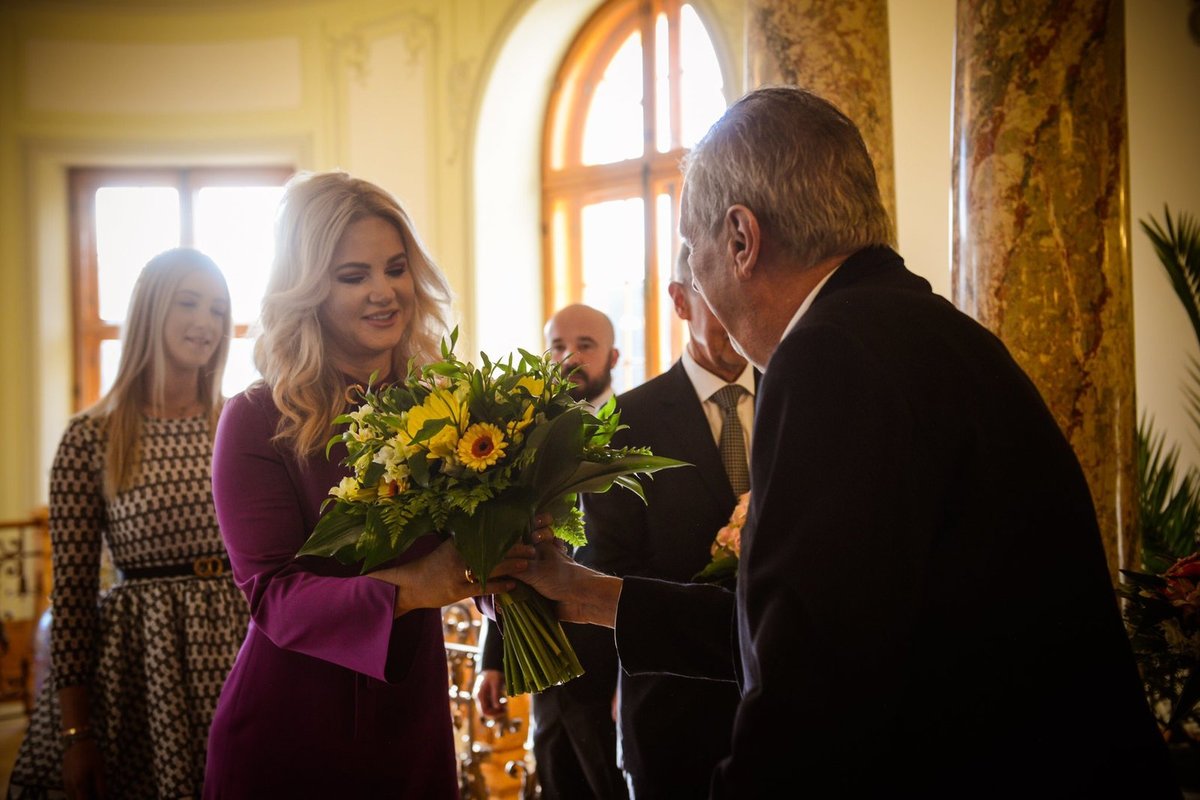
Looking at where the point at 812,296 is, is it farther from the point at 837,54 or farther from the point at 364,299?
the point at 837,54

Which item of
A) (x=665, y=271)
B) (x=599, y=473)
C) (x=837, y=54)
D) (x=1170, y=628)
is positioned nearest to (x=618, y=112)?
(x=665, y=271)

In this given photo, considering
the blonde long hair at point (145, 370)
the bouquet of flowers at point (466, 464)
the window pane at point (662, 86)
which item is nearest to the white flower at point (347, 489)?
the bouquet of flowers at point (466, 464)

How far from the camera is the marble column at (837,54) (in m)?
3.77

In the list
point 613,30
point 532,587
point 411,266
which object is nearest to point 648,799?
point 532,587

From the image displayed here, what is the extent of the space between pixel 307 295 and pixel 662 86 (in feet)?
23.0

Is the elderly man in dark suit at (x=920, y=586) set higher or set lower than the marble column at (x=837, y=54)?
lower

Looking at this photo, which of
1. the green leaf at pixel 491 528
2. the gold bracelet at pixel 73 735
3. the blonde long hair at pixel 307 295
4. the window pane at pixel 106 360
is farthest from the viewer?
the window pane at pixel 106 360

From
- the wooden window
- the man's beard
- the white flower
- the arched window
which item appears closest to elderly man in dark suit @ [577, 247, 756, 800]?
the white flower

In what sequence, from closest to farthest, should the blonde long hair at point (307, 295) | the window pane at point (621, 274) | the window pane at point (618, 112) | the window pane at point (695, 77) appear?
1. the blonde long hair at point (307, 295)
2. the window pane at point (695, 77)
3. the window pane at point (621, 274)
4. the window pane at point (618, 112)

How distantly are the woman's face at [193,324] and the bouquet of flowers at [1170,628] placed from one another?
2620mm

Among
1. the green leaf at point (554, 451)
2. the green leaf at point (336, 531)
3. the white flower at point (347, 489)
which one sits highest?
the green leaf at point (554, 451)

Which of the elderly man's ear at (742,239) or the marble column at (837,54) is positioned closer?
the elderly man's ear at (742,239)

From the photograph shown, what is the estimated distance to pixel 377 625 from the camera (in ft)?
6.37

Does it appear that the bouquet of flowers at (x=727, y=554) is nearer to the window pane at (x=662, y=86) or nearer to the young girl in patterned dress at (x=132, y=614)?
the young girl in patterned dress at (x=132, y=614)
